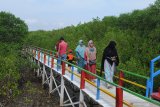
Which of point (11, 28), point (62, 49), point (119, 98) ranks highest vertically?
point (11, 28)

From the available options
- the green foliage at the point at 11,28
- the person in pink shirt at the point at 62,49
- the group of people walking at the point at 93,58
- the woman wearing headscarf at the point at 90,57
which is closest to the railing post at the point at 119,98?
the group of people walking at the point at 93,58

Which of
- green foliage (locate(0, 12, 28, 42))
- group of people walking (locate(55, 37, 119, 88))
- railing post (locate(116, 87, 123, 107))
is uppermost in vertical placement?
green foliage (locate(0, 12, 28, 42))

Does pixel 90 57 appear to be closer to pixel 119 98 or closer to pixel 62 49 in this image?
pixel 62 49

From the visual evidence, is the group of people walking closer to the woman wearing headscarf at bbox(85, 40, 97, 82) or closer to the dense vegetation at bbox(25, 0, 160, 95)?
the woman wearing headscarf at bbox(85, 40, 97, 82)

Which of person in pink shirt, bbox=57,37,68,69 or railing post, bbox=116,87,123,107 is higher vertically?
person in pink shirt, bbox=57,37,68,69

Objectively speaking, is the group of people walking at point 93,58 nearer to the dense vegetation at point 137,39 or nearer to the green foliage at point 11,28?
the dense vegetation at point 137,39

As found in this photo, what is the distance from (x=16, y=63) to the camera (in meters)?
24.7

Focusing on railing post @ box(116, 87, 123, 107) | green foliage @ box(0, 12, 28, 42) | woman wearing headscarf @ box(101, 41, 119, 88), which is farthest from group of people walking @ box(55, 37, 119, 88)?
green foliage @ box(0, 12, 28, 42)

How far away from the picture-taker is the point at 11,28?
108ft

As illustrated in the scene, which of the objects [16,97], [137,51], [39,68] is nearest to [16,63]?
[39,68]

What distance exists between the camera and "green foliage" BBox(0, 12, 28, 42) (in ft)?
107

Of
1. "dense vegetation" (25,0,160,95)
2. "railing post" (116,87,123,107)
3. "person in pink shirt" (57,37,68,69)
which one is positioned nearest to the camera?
"railing post" (116,87,123,107)

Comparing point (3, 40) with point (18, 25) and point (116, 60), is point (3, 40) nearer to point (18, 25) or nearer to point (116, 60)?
point (18, 25)

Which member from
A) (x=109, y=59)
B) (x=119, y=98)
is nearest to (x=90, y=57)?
(x=109, y=59)
